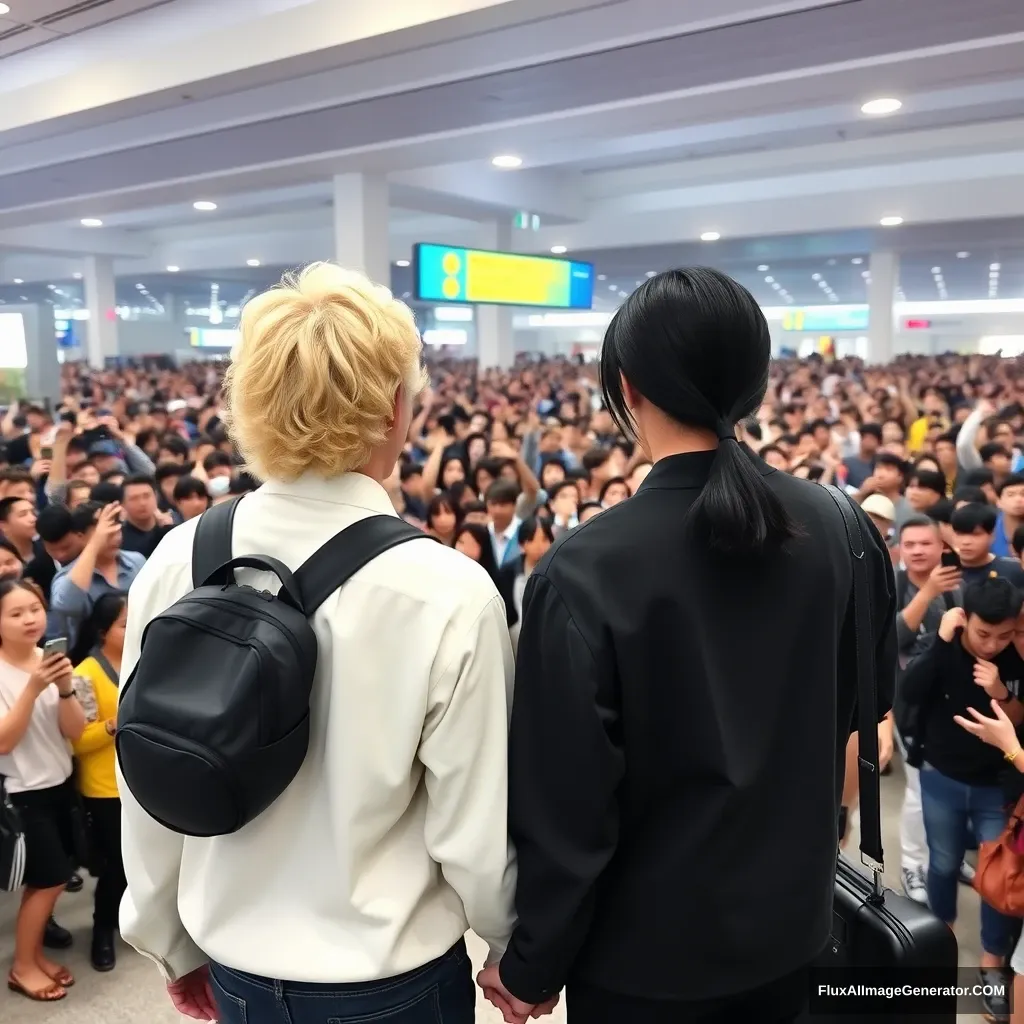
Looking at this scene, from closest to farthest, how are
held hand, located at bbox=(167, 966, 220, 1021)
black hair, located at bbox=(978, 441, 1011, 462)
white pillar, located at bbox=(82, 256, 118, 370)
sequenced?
held hand, located at bbox=(167, 966, 220, 1021)
black hair, located at bbox=(978, 441, 1011, 462)
white pillar, located at bbox=(82, 256, 118, 370)

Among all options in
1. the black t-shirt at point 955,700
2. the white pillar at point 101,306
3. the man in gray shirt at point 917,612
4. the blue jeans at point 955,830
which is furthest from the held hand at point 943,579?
the white pillar at point 101,306

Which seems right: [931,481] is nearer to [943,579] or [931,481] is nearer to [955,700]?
[943,579]

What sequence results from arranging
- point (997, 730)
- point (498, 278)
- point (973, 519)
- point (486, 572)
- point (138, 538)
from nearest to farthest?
point (486, 572) → point (997, 730) → point (973, 519) → point (138, 538) → point (498, 278)

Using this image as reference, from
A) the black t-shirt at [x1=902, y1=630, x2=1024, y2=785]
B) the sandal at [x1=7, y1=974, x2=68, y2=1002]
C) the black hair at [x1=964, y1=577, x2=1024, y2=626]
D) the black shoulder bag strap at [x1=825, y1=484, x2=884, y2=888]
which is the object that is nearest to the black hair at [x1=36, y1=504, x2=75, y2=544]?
the sandal at [x1=7, y1=974, x2=68, y2=1002]

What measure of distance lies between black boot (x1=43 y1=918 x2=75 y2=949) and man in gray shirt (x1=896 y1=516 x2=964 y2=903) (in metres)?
2.73

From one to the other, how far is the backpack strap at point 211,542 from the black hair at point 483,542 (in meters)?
3.22

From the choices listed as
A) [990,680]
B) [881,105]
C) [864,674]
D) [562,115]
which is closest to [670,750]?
[864,674]

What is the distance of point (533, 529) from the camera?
447 centimetres

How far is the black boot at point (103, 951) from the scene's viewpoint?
3.04m

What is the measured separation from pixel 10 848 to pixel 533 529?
2.51 metres

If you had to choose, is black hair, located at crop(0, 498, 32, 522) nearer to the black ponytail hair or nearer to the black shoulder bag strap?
the black ponytail hair

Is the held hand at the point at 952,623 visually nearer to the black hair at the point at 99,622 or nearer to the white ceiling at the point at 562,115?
the black hair at the point at 99,622

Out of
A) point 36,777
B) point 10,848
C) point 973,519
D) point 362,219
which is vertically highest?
point 362,219

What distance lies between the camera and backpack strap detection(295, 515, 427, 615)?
4.00 feet
